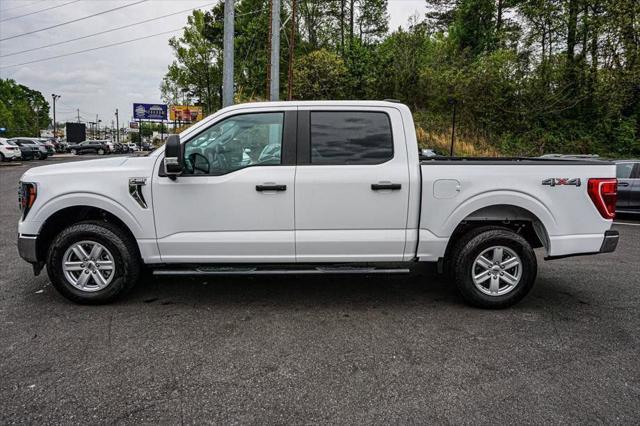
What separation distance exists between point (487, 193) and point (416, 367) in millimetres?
1925

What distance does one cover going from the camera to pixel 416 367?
323 centimetres

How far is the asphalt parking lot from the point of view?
106 inches

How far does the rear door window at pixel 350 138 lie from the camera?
14.1 feet

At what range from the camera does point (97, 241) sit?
14.1 feet

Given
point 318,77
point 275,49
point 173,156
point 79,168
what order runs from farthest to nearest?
point 318,77 → point 275,49 → point 79,168 → point 173,156

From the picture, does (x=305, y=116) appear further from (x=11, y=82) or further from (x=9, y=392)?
(x=11, y=82)

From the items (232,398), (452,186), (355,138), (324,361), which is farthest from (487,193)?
(232,398)

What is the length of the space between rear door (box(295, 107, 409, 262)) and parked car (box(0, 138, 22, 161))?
31.9 metres

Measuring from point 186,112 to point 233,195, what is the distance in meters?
55.1

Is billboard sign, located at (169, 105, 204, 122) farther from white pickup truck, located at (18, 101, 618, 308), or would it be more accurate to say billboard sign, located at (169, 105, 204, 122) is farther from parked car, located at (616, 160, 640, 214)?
white pickup truck, located at (18, 101, 618, 308)

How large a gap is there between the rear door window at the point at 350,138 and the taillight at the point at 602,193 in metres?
2.00

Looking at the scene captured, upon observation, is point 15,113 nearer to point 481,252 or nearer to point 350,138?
point 350,138

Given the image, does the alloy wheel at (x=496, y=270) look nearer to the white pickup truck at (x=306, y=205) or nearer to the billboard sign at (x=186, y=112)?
the white pickup truck at (x=306, y=205)

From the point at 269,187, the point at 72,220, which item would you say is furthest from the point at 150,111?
the point at 269,187
